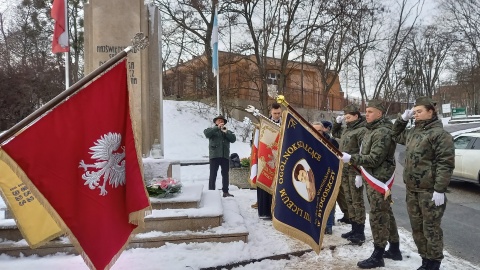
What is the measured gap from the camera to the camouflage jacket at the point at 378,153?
463cm

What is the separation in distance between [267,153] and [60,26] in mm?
4950

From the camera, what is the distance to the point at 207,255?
15.6 feet

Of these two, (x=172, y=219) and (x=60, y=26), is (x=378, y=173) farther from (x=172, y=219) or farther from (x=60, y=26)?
(x=60, y=26)

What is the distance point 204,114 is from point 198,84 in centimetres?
262

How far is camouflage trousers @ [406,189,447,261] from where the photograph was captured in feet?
13.6

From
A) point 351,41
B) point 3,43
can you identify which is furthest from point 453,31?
point 3,43

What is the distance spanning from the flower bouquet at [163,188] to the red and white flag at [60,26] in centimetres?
420

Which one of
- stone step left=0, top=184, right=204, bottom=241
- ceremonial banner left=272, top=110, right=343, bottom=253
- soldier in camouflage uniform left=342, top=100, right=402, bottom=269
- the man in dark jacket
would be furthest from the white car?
ceremonial banner left=272, top=110, right=343, bottom=253

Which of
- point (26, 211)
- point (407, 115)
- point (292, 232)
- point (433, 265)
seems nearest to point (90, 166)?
point (26, 211)

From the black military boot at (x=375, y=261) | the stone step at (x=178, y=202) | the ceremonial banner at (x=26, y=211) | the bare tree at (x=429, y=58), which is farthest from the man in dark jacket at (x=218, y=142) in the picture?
the bare tree at (x=429, y=58)

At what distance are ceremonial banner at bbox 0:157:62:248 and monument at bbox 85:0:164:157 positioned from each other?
3337mm

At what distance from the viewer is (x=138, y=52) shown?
641 centimetres

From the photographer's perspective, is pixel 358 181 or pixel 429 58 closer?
pixel 358 181

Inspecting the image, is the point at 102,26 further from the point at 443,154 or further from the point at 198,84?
the point at 198,84
